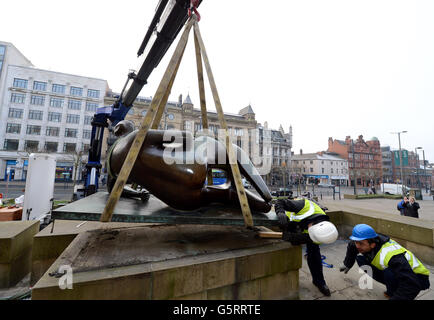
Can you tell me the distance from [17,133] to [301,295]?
1894 inches

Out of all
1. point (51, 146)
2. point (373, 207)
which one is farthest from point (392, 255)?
point (51, 146)

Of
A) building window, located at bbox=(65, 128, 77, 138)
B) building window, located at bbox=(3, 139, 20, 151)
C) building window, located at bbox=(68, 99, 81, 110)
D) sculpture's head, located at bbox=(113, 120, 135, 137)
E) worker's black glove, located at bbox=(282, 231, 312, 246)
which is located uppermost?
building window, located at bbox=(68, 99, 81, 110)

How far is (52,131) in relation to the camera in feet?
116

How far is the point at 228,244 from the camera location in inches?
115

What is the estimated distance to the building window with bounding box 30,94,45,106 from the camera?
3528 centimetres

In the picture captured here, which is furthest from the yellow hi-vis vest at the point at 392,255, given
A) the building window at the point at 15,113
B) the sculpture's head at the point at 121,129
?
the building window at the point at 15,113

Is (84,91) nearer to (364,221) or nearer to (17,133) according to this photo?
(17,133)

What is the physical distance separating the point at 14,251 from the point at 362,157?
79.4 m

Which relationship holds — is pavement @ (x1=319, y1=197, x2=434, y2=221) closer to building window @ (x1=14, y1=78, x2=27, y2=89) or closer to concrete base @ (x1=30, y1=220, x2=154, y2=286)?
concrete base @ (x1=30, y1=220, x2=154, y2=286)

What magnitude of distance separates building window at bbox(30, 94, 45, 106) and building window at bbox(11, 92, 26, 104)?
126 cm

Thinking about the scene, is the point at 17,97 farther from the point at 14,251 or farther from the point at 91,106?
the point at 14,251

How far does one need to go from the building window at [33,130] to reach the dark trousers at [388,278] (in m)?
47.2

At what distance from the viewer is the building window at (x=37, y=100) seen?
3528 centimetres

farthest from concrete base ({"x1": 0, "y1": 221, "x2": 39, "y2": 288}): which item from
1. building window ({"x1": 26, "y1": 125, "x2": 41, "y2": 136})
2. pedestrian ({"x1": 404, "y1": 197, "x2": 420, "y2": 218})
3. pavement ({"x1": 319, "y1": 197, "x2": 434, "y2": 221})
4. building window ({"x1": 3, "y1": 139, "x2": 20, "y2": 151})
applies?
building window ({"x1": 3, "y1": 139, "x2": 20, "y2": 151})
